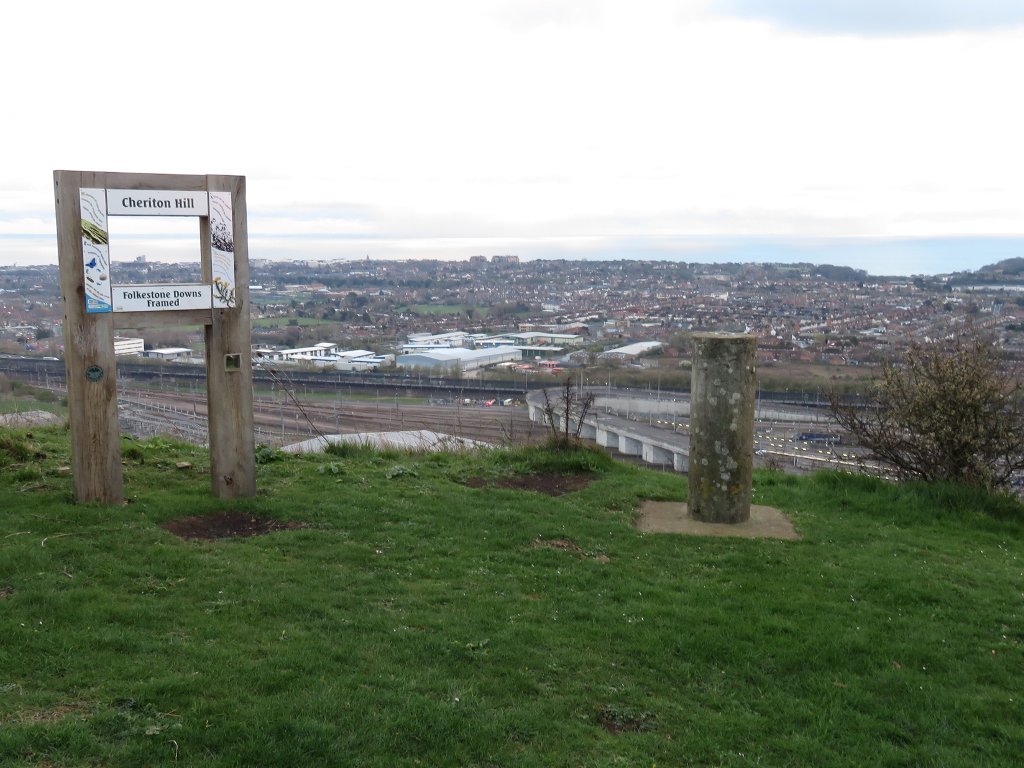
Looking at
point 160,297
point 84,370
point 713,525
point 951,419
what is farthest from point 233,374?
point 951,419

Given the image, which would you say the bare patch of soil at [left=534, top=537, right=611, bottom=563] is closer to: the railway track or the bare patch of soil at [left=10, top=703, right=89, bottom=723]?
the bare patch of soil at [left=10, top=703, right=89, bottom=723]

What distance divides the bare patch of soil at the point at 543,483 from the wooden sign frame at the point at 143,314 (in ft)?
10.9

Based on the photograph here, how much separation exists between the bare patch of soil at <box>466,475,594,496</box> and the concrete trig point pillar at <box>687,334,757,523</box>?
2.05 meters

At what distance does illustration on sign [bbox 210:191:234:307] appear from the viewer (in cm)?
936

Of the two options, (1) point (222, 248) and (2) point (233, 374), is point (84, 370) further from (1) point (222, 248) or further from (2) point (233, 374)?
(1) point (222, 248)

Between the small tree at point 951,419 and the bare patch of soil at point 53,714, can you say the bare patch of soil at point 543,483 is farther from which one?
the bare patch of soil at point 53,714

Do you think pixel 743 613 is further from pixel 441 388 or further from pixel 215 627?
pixel 441 388

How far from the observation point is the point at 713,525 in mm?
10156

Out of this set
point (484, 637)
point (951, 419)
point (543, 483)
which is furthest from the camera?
point (543, 483)

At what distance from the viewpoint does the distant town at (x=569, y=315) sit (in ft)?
105

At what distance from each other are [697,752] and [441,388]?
26438 mm

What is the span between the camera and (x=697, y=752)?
5.15 meters

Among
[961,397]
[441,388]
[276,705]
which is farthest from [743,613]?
[441,388]

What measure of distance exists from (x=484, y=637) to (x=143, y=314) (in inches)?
201
